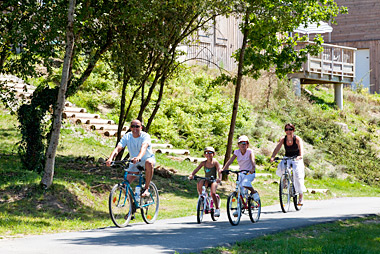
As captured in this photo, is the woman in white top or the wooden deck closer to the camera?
the woman in white top

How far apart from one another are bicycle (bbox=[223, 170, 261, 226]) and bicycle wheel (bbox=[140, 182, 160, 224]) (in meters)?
1.47

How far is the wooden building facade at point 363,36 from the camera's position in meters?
44.2

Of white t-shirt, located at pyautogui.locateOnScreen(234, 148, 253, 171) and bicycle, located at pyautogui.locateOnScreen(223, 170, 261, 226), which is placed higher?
white t-shirt, located at pyautogui.locateOnScreen(234, 148, 253, 171)

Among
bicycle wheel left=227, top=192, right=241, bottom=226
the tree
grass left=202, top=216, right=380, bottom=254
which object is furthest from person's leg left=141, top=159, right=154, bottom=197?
the tree

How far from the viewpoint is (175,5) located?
56.1 ft

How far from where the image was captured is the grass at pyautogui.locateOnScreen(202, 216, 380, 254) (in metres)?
8.47

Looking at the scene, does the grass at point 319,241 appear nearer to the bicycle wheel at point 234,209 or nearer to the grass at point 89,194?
the grass at point 89,194

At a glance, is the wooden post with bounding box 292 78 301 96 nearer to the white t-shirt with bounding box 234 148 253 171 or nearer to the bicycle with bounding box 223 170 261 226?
the white t-shirt with bounding box 234 148 253 171

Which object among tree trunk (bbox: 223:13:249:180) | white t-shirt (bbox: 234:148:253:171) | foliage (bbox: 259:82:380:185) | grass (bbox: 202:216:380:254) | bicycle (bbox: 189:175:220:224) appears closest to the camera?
grass (bbox: 202:216:380:254)

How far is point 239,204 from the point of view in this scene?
37.1 feet

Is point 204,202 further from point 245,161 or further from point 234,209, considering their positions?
point 245,161

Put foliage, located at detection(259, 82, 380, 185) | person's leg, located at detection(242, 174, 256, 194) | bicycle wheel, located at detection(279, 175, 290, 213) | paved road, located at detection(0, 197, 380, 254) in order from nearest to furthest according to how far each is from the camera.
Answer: paved road, located at detection(0, 197, 380, 254) → person's leg, located at detection(242, 174, 256, 194) → bicycle wheel, located at detection(279, 175, 290, 213) → foliage, located at detection(259, 82, 380, 185)

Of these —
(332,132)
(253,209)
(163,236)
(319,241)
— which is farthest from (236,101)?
(332,132)

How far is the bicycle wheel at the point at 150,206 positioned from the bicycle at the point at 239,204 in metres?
1.47
